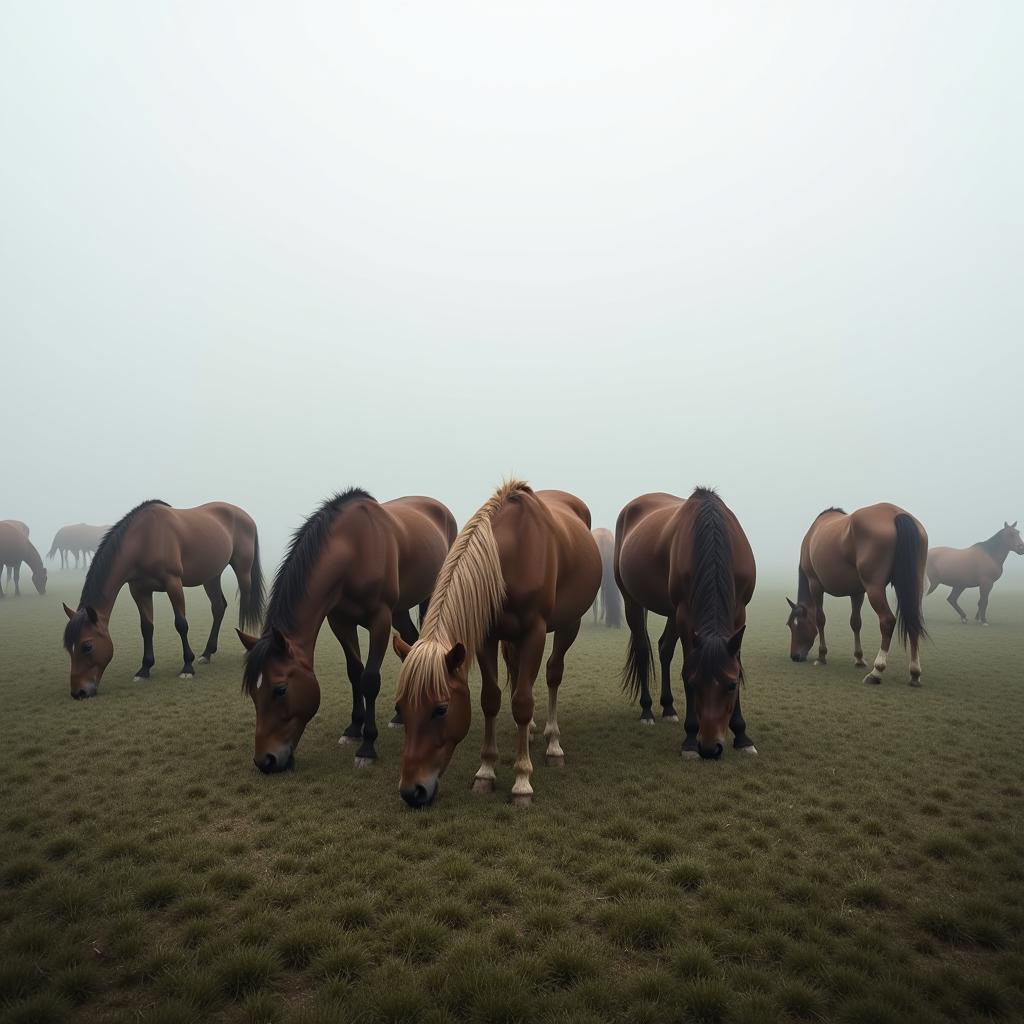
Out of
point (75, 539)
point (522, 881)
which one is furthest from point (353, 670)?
point (75, 539)

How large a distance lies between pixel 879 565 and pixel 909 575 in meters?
0.43

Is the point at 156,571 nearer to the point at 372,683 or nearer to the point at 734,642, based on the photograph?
the point at 372,683

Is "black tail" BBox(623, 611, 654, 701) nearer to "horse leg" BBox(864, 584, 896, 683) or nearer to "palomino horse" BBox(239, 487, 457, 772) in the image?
"palomino horse" BBox(239, 487, 457, 772)

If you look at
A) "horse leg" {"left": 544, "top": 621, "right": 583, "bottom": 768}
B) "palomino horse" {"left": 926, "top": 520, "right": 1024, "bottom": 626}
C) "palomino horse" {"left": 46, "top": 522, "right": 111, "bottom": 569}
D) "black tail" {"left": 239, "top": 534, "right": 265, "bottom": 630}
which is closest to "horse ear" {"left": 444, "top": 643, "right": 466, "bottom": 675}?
"horse leg" {"left": 544, "top": 621, "right": 583, "bottom": 768}

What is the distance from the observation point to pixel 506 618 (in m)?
4.99

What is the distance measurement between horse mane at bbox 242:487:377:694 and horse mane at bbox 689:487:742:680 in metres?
3.74

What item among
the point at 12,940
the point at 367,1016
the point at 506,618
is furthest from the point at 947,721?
the point at 12,940

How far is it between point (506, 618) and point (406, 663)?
1.07 metres

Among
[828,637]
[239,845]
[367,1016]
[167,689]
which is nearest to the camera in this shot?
[367,1016]

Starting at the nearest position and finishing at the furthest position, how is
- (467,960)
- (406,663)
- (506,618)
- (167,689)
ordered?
(467,960)
(406,663)
(506,618)
(167,689)

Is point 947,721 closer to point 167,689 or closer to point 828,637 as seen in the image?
point 828,637

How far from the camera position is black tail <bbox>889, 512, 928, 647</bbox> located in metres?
8.98

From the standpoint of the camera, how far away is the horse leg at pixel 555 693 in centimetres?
569

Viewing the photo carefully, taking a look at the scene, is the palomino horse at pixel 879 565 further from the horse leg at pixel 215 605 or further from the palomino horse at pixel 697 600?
the horse leg at pixel 215 605
